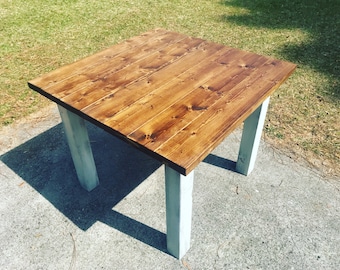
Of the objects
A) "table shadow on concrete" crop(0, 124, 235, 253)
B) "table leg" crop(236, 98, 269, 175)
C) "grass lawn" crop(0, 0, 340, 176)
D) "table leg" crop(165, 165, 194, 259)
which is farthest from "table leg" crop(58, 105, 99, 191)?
"grass lawn" crop(0, 0, 340, 176)

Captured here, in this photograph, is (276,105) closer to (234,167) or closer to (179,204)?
(234,167)

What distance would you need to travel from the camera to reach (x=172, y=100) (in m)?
2.07

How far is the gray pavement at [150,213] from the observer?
7.41 ft

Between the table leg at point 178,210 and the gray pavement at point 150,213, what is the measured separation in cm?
13

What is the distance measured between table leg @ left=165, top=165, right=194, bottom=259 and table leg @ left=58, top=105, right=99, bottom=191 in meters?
0.94

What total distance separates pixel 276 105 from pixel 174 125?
2.48 meters

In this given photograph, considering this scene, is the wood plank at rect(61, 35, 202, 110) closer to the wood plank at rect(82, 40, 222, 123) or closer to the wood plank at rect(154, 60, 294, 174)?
the wood plank at rect(82, 40, 222, 123)

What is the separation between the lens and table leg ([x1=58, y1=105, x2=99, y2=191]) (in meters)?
2.34

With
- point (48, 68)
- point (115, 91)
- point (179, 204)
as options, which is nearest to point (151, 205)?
point (179, 204)

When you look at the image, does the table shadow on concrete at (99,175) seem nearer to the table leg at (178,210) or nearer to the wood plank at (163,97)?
the table leg at (178,210)

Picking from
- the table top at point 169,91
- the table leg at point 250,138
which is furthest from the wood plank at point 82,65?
the table leg at point 250,138

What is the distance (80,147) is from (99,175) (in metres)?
0.54

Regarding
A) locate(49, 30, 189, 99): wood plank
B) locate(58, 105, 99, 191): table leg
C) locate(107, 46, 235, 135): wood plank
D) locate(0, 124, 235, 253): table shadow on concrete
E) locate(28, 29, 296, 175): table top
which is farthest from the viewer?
locate(0, 124, 235, 253): table shadow on concrete

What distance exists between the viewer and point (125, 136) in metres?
1.77
